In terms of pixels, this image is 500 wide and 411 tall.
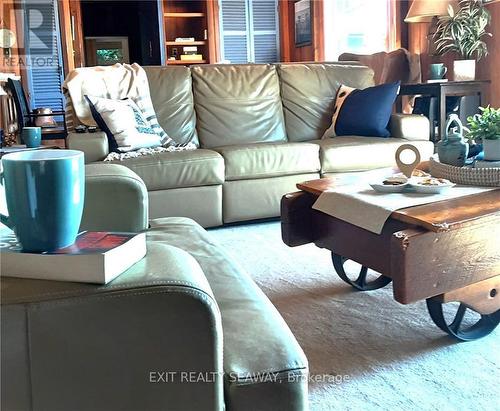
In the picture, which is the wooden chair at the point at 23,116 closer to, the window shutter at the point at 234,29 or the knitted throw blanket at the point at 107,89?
the knitted throw blanket at the point at 107,89

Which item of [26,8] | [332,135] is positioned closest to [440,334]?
[332,135]

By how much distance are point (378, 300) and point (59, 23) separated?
5.77m

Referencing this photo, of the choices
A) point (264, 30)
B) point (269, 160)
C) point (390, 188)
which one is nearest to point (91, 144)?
point (269, 160)

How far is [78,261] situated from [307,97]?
11.1ft

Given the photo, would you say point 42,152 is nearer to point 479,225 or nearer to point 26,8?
point 479,225

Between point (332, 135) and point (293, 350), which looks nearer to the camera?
point (293, 350)

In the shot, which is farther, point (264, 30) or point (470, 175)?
point (264, 30)

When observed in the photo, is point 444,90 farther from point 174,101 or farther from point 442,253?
point 442,253

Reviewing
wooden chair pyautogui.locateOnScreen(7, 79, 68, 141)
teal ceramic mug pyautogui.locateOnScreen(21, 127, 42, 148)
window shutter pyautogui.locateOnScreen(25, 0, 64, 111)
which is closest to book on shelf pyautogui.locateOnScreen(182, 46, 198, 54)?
window shutter pyautogui.locateOnScreen(25, 0, 64, 111)

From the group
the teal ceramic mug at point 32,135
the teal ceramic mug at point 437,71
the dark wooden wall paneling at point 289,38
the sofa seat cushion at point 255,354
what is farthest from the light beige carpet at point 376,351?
the dark wooden wall paneling at point 289,38

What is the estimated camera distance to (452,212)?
168 centimetres

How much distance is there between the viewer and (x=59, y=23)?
6.69m

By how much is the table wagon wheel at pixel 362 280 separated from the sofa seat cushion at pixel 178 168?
3.54ft

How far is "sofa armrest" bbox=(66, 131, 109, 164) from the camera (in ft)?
10.2
